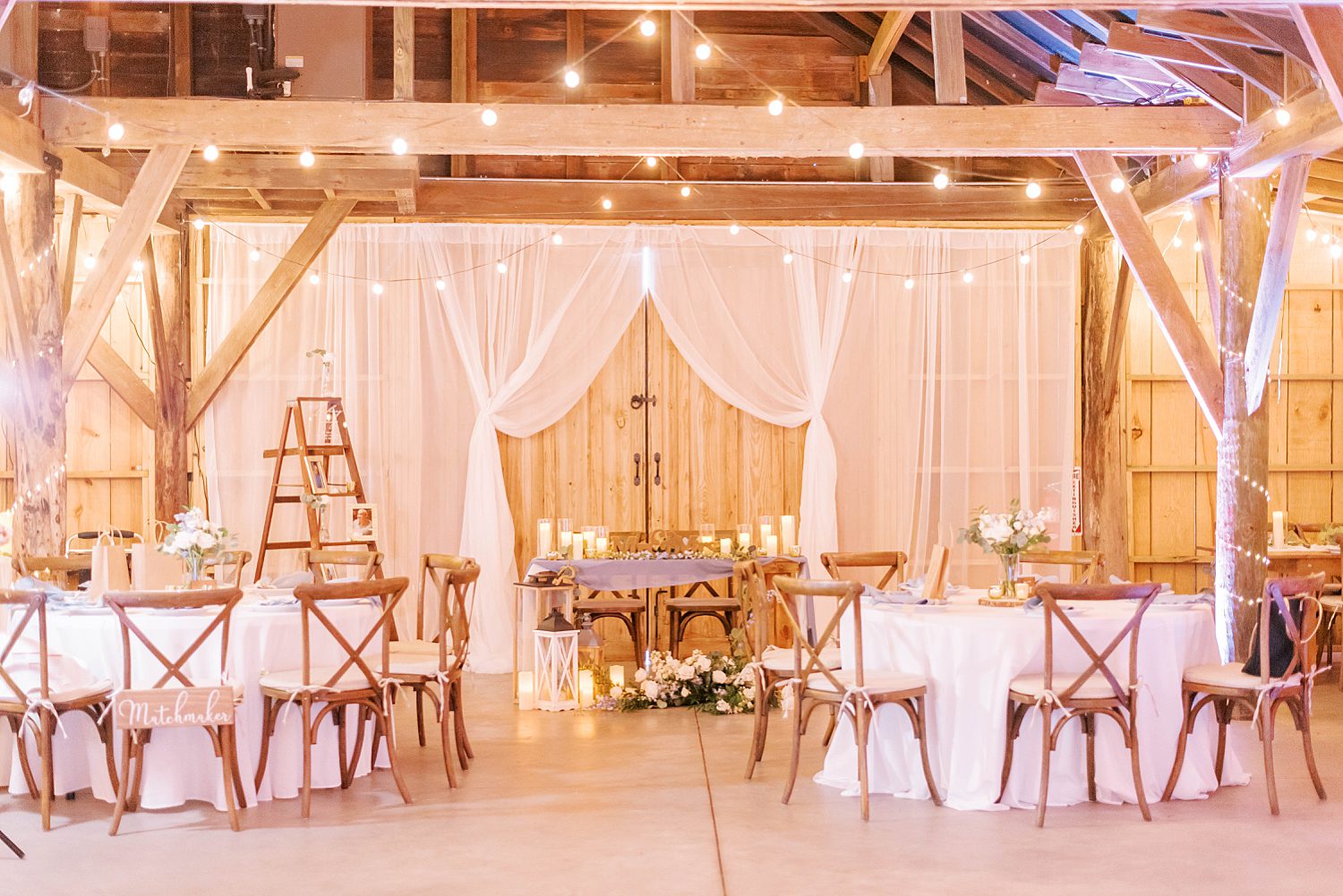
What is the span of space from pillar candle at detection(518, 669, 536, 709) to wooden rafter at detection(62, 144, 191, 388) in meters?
2.81

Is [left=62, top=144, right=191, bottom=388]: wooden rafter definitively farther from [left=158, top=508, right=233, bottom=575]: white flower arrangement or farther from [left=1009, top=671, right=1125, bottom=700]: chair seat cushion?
[left=1009, top=671, right=1125, bottom=700]: chair seat cushion

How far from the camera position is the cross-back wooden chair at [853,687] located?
195 inches

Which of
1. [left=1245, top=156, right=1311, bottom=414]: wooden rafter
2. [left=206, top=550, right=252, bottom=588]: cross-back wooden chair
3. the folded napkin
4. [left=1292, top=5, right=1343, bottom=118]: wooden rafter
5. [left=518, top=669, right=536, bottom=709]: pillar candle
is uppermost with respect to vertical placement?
[left=1292, top=5, right=1343, bottom=118]: wooden rafter

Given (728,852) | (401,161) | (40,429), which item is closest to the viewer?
(728,852)

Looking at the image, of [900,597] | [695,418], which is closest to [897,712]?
[900,597]

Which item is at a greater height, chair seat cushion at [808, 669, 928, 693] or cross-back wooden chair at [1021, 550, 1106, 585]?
cross-back wooden chair at [1021, 550, 1106, 585]

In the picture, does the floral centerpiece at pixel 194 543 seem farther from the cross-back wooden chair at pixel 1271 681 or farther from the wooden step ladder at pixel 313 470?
the cross-back wooden chair at pixel 1271 681

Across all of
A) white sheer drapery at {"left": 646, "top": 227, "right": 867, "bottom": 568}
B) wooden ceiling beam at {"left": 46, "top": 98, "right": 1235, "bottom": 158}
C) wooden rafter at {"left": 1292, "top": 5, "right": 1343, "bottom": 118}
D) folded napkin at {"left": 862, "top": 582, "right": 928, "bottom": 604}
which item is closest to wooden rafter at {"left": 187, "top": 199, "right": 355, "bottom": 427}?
wooden ceiling beam at {"left": 46, "top": 98, "right": 1235, "bottom": 158}

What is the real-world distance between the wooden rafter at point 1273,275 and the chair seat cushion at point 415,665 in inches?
166

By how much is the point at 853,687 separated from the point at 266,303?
5042 mm

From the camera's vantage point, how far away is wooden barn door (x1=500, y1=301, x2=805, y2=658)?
908cm

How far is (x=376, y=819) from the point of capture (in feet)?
16.0

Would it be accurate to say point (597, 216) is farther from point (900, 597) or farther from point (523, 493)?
point (900, 597)

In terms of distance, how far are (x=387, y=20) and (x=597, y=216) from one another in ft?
6.88
